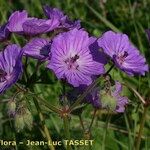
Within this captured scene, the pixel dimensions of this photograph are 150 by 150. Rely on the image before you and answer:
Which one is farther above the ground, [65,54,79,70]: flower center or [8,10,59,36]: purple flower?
[8,10,59,36]: purple flower

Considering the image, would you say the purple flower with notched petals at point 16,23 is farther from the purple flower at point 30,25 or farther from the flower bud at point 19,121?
the flower bud at point 19,121

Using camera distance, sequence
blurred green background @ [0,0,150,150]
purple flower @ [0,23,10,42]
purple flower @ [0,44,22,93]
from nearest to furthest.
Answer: purple flower @ [0,44,22,93] → purple flower @ [0,23,10,42] → blurred green background @ [0,0,150,150]

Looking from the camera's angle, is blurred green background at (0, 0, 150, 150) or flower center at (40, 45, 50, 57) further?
blurred green background at (0, 0, 150, 150)

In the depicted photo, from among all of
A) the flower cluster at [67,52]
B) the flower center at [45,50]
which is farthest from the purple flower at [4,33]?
the flower center at [45,50]

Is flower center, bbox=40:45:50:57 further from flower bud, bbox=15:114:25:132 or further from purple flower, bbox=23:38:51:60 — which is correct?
flower bud, bbox=15:114:25:132

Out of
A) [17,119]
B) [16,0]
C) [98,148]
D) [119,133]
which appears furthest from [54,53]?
[16,0]

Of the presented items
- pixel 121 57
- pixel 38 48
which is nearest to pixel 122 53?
pixel 121 57

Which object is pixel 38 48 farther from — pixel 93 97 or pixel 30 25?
pixel 93 97

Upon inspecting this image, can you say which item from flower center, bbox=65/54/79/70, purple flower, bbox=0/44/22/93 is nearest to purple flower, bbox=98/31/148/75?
flower center, bbox=65/54/79/70
